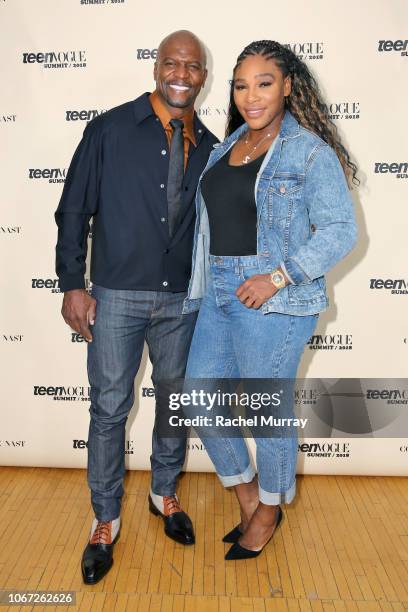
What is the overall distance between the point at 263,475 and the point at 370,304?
106cm

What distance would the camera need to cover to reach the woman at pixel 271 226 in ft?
6.44

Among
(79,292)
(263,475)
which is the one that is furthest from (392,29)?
(263,475)

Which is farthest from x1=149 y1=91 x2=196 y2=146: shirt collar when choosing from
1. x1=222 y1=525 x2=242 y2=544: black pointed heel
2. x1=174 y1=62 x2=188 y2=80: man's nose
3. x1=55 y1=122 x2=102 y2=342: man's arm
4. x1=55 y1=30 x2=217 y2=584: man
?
x1=222 y1=525 x2=242 y2=544: black pointed heel

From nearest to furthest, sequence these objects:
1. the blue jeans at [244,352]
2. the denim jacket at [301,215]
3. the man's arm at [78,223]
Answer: the denim jacket at [301,215] → the blue jeans at [244,352] → the man's arm at [78,223]

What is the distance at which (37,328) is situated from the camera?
2.99 meters

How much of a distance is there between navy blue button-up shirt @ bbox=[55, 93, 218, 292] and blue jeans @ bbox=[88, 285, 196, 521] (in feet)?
0.22

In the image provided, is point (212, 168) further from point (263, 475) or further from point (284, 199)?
point (263, 475)

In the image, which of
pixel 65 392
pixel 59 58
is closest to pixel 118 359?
pixel 65 392

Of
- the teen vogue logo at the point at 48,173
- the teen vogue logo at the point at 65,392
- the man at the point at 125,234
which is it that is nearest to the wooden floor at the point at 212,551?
the man at the point at 125,234

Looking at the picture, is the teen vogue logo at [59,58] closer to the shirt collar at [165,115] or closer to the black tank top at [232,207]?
the shirt collar at [165,115]

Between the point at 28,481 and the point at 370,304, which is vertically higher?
the point at 370,304

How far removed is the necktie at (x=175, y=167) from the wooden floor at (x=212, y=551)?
4.09 ft

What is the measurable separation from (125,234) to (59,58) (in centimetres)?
102

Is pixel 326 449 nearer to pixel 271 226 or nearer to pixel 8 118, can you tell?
pixel 271 226
